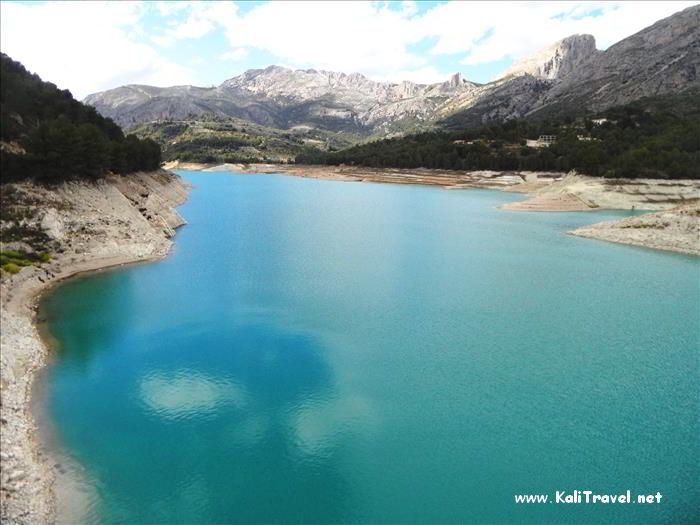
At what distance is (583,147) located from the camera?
9850 cm

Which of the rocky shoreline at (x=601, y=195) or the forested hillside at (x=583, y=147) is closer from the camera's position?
the rocky shoreline at (x=601, y=195)

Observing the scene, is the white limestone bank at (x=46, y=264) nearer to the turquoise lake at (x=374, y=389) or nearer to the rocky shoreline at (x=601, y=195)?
the turquoise lake at (x=374, y=389)

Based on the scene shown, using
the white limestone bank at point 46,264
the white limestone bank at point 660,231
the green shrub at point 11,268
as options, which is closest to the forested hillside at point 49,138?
the white limestone bank at point 46,264

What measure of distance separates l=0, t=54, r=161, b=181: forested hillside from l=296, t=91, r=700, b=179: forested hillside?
6729 centimetres

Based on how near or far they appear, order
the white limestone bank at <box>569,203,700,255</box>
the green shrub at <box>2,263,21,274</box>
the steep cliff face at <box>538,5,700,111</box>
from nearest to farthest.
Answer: the green shrub at <box>2,263,21,274</box> < the white limestone bank at <box>569,203,700,255</box> < the steep cliff face at <box>538,5,700,111</box>

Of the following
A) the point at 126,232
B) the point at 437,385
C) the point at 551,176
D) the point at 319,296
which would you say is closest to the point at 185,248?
the point at 126,232

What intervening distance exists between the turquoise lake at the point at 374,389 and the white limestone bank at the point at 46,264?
3.45 ft

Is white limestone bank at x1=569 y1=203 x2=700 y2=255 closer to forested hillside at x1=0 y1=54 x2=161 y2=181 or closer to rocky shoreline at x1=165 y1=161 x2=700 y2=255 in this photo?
rocky shoreline at x1=165 y1=161 x2=700 y2=255

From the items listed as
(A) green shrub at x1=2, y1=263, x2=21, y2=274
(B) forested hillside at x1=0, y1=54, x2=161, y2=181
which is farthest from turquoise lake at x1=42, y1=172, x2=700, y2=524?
(B) forested hillside at x1=0, y1=54, x2=161, y2=181

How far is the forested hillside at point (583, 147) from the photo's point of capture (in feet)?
255

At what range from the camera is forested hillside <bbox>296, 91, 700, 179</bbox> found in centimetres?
7769

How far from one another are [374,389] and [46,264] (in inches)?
955

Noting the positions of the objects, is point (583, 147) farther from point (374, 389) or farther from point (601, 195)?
point (374, 389)

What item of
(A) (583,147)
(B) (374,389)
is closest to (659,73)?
(A) (583,147)
